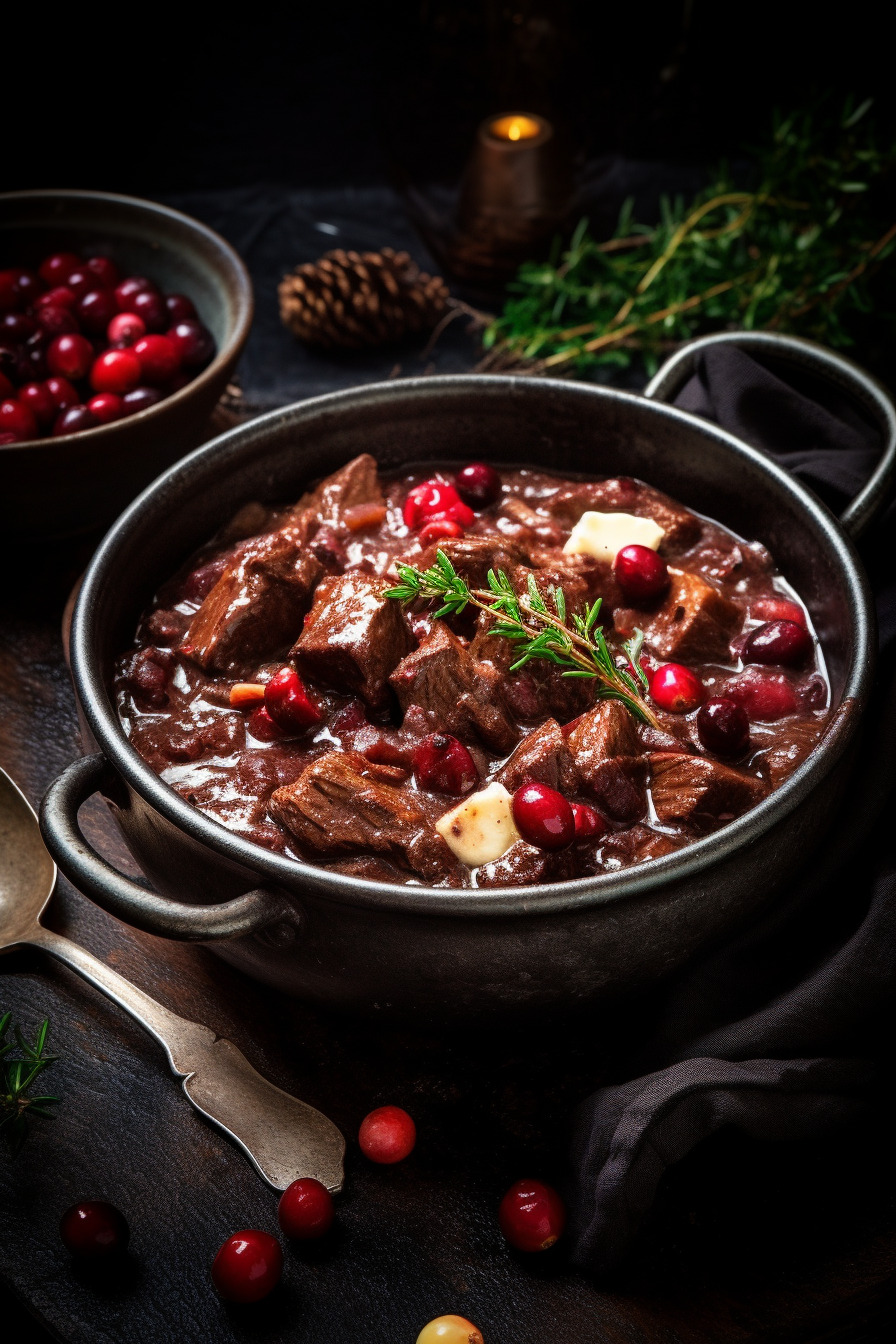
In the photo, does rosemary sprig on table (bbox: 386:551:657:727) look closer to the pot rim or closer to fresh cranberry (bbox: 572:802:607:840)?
fresh cranberry (bbox: 572:802:607:840)

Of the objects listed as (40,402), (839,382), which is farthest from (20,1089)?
(839,382)

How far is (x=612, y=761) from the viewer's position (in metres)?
2.44

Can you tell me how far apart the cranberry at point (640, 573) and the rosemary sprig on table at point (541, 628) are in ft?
0.78

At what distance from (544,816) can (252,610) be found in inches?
38.0

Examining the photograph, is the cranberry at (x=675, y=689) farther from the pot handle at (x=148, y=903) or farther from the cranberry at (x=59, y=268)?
the cranberry at (x=59, y=268)

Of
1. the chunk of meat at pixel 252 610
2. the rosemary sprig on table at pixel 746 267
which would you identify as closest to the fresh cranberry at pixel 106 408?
the chunk of meat at pixel 252 610

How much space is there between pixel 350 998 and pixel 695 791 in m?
0.80

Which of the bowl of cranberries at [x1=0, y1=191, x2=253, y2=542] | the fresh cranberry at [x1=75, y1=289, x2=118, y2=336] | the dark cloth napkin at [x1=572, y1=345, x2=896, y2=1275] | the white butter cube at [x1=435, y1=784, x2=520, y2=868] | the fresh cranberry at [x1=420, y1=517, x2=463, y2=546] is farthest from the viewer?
the fresh cranberry at [x1=75, y1=289, x2=118, y2=336]

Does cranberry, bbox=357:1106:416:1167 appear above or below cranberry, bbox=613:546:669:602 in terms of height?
below

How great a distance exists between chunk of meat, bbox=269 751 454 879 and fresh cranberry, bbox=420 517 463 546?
911 mm

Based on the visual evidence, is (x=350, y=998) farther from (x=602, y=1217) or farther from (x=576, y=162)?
(x=576, y=162)

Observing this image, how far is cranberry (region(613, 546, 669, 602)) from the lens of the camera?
9.73ft

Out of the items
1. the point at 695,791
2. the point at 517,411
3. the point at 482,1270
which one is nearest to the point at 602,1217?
the point at 482,1270

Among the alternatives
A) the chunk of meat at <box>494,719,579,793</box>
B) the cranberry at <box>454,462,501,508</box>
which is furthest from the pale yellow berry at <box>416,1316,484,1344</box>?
the cranberry at <box>454,462,501,508</box>
